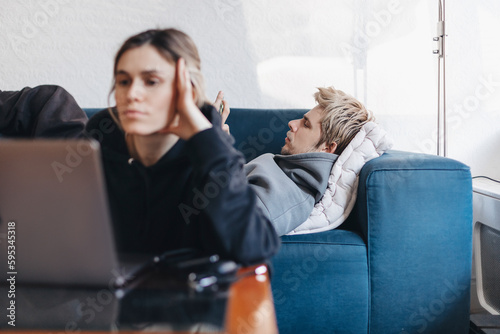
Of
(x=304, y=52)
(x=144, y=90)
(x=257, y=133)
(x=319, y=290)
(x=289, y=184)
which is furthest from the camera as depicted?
(x=304, y=52)

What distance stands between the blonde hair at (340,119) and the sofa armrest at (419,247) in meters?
0.30

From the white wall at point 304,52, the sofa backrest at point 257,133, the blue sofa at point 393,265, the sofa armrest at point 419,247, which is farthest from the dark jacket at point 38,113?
the sofa armrest at point 419,247

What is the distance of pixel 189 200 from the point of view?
718 millimetres

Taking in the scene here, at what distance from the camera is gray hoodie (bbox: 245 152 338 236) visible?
1.28m

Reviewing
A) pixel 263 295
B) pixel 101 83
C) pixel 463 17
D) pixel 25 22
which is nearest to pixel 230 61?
pixel 101 83

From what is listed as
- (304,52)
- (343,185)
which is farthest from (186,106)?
(304,52)

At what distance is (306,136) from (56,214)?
1.17 metres

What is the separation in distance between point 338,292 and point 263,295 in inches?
29.4

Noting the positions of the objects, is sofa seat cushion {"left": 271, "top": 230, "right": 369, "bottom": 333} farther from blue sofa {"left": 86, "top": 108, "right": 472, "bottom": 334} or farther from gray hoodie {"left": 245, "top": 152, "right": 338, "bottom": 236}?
gray hoodie {"left": 245, "top": 152, "right": 338, "bottom": 236}

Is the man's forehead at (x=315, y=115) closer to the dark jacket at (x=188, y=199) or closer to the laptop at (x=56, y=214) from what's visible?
the dark jacket at (x=188, y=199)

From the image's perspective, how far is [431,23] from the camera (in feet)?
6.55

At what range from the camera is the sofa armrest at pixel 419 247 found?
1.24 metres

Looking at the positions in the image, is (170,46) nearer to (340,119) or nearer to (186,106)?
(186,106)

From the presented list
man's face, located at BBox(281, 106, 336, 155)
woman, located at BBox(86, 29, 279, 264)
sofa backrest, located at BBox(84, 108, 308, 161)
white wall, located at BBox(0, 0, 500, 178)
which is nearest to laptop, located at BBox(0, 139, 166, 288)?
woman, located at BBox(86, 29, 279, 264)
